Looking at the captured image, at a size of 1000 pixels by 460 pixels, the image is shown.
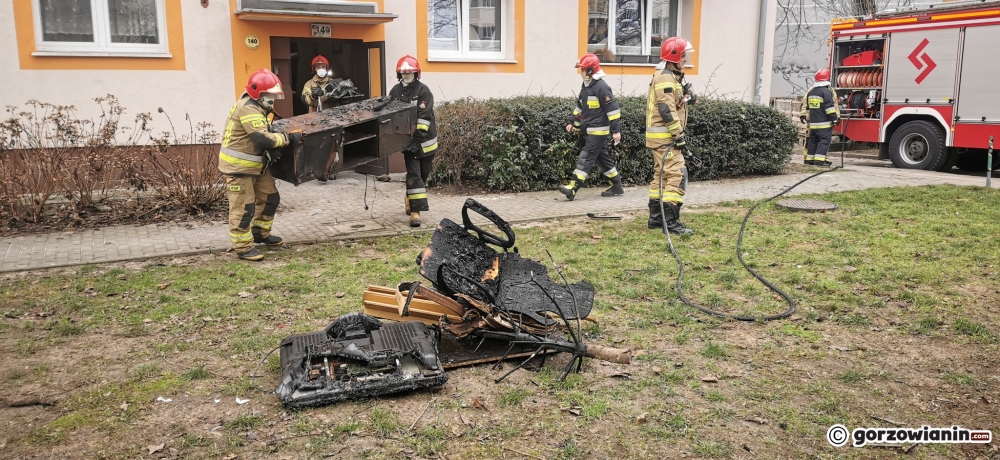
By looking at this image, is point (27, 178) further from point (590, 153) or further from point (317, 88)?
point (590, 153)

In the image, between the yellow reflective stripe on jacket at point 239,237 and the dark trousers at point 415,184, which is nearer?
the yellow reflective stripe on jacket at point 239,237

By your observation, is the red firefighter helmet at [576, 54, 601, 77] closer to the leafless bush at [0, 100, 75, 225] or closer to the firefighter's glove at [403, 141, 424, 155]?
the firefighter's glove at [403, 141, 424, 155]

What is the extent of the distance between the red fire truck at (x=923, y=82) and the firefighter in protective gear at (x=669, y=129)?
847cm

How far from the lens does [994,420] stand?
3.80m

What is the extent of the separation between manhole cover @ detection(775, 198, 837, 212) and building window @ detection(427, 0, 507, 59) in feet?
20.8

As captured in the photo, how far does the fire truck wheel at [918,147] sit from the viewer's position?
1474 cm

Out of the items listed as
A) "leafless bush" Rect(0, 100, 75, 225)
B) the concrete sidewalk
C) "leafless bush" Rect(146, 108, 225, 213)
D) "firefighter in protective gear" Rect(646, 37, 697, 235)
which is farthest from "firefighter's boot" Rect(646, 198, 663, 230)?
"leafless bush" Rect(0, 100, 75, 225)

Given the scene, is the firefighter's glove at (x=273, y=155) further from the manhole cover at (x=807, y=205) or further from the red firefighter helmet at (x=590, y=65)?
the manhole cover at (x=807, y=205)

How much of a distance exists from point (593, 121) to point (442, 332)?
6159 mm

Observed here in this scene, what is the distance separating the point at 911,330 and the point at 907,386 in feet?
3.56

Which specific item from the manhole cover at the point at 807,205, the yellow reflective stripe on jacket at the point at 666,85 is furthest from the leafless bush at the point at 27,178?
the manhole cover at the point at 807,205

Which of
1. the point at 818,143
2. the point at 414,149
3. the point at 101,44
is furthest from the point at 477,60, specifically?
the point at 818,143

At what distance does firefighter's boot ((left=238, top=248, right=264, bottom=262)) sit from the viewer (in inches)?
284

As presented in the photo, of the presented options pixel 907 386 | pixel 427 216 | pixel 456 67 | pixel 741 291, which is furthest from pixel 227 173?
pixel 456 67
